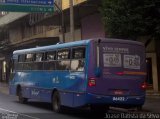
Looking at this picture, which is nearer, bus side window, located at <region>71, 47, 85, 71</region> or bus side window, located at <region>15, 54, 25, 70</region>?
bus side window, located at <region>71, 47, 85, 71</region>

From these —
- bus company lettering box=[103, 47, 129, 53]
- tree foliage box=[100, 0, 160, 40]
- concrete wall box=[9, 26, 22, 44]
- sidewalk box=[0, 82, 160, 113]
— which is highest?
concrete wall box=[9, 26, 22, 44]

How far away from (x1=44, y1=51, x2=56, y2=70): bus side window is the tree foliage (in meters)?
2.87

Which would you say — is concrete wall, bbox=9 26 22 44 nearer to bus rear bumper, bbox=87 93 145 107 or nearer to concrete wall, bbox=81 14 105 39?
concrete wall, bbox=81 14 105 39

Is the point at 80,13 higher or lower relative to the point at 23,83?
higher

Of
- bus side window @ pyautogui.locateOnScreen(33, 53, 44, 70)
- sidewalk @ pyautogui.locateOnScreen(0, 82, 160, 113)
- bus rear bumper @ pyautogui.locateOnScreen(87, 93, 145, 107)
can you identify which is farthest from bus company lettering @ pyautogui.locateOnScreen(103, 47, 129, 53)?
bus side window @ pyautogui.locateOnScreen(33, 53, 44, 70)

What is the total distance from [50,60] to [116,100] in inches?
185

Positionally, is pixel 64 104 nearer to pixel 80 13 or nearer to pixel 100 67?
pixel 100 67

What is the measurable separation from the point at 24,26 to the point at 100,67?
1330 inches

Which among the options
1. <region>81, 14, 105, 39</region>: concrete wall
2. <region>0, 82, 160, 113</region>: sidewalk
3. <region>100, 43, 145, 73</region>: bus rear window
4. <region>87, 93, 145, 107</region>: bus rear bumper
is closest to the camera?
<region>87, 93, 145, 107</region>: bus rear bumper

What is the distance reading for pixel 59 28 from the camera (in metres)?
39.2

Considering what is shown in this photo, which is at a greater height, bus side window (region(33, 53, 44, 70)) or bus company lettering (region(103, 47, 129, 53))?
bus company lettering (region(103, 47, 129, 53))

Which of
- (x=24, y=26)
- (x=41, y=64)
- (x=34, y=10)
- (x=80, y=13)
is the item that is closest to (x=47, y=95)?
(x=41, y=64)

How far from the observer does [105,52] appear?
17297 millimetres

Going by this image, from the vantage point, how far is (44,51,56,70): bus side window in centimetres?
2069
